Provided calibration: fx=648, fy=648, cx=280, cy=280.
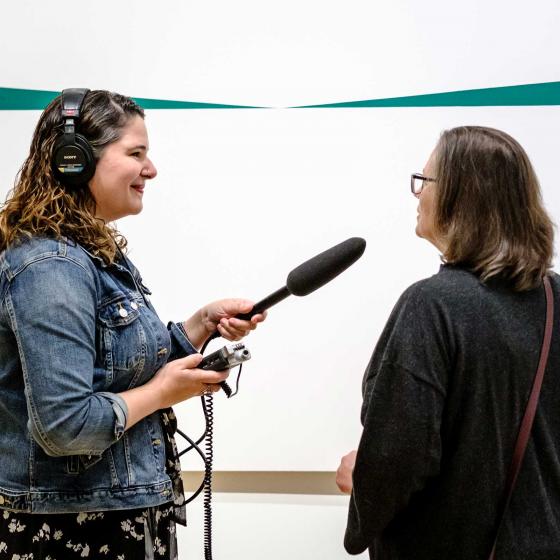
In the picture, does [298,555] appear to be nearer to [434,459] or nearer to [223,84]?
[434,459]

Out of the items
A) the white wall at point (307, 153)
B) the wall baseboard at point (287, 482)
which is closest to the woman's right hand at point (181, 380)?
the white wall at point (307, 153)

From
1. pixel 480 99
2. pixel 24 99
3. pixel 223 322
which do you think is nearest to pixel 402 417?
pixel 223 322

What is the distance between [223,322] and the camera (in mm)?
1359

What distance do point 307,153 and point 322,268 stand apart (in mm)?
868

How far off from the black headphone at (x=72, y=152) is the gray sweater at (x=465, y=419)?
24.8 inches

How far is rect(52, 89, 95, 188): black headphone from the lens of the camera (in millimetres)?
1175

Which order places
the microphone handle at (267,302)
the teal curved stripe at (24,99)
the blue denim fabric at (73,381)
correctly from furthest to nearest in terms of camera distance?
the teal curved stripe at (24,99), the microphone handle at (267,302), the blue denim fabric at (73,381)

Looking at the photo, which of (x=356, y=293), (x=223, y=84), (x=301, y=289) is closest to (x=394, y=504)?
(x=301, y=289)

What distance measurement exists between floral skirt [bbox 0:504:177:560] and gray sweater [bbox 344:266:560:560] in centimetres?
43

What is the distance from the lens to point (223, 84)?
2.02m

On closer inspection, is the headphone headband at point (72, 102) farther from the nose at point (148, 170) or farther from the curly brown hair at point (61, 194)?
the nose at point (148, 170)

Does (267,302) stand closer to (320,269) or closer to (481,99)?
(320,269)

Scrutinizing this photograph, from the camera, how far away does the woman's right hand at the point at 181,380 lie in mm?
1158

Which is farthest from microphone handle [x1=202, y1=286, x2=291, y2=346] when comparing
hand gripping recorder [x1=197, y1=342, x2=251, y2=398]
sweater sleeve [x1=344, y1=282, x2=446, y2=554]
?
sweater sleeve [x1=344, y1=282, x2=446, y2=554]
